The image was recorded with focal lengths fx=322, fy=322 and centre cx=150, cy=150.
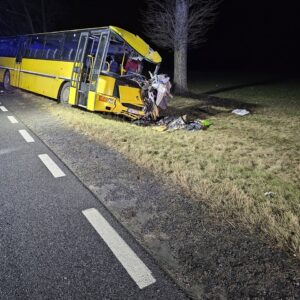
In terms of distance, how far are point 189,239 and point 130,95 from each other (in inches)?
285

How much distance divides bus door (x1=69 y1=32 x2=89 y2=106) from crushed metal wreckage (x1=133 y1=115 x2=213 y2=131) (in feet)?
7.65

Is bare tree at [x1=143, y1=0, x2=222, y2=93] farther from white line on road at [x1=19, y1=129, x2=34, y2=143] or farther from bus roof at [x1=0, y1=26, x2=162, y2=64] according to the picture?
white line on road at [x1=19, y1=129, x2=34, y2=143]

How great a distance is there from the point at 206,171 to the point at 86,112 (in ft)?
22.5

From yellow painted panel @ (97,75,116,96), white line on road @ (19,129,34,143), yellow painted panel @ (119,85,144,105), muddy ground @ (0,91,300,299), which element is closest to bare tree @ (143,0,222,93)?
yellow painted panel @ (119,85,144,105)

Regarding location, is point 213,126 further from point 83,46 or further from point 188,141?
point 83,46

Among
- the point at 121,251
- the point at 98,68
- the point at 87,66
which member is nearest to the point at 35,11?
the point at 87,66

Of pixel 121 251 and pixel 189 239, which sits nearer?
pixel 121 251

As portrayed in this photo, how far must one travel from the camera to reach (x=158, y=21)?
→ 55.5 feet

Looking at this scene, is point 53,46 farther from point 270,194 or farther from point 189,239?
point 189,239

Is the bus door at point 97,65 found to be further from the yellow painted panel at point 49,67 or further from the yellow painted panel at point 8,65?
the yellow painted panel at point 8,65

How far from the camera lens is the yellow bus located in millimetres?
9945

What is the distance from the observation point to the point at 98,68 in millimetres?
10000

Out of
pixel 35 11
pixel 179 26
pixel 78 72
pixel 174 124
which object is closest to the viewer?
pixel 174 124

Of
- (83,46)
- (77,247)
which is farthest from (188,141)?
(83,46)
